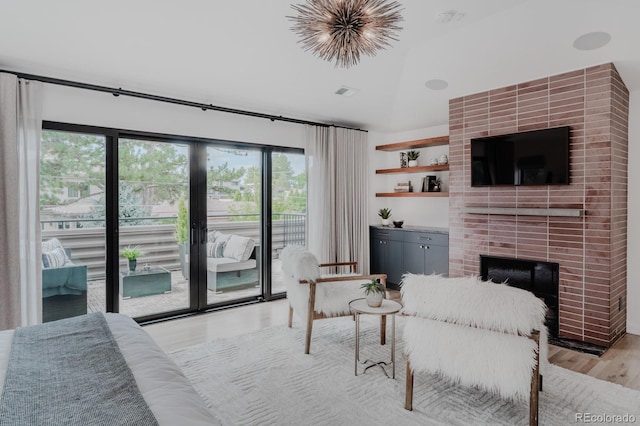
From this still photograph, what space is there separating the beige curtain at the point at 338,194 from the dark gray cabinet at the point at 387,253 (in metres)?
0.16

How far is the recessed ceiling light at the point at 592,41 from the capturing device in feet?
9.57

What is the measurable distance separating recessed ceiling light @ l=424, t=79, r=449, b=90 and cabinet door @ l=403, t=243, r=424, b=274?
78.4 inches

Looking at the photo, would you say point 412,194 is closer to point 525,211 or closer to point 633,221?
point 525,211

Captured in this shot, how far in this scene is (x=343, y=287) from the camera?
340cm

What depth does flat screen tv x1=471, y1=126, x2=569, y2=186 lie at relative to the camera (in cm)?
342

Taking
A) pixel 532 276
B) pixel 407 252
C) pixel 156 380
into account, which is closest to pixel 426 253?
pixel 407 252

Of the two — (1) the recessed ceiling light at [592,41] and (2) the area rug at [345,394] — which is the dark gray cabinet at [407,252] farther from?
(1) the recessed ceiling light at [592,41]

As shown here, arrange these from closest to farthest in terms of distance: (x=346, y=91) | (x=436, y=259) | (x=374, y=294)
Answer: (x=374, y=294) → (x=346, y=91) → (x=436, y=259)

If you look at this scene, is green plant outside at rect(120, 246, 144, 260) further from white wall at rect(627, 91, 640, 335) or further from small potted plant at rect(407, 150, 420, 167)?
white wall at rect(627, 91, 640, 335)

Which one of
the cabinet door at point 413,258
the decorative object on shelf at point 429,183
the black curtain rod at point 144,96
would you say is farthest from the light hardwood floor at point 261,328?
the decorative object on shelf at point 429,183

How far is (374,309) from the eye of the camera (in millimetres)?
2793

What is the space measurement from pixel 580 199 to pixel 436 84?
5.98 ft

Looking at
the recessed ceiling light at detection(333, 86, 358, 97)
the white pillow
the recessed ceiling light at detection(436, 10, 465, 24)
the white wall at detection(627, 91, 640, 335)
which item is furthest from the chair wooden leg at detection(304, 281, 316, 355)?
the white wall at detection(627, 91, 640, 335)

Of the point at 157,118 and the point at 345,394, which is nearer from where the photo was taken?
the point at 345,394
